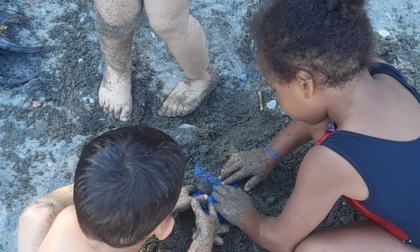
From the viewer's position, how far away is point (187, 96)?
237 cm

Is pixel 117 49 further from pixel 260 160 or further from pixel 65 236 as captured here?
pixel 65 236

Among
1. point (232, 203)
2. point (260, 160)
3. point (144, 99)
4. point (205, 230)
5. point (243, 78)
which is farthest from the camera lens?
point (243, 78)

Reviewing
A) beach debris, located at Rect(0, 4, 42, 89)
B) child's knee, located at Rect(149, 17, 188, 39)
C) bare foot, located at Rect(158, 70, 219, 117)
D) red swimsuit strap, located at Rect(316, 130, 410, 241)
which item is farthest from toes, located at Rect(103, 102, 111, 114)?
red swimsuit strap, located at Rect(316, 130, 410, 241)

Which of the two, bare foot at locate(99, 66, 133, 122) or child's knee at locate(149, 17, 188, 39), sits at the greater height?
child's knee at locate(149, 17, 188, 39)

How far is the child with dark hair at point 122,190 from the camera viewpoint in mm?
1407

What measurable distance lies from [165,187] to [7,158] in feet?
3.28

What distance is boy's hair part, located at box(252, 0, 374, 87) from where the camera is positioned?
5.03 ft

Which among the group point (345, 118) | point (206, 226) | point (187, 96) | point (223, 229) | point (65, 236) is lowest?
point (223, 229)

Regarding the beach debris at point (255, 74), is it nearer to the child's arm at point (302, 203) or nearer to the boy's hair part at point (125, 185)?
the child's arm at point (302, 203)

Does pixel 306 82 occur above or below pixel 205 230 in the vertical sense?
above

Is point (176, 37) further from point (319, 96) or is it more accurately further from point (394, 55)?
point (394, 55)

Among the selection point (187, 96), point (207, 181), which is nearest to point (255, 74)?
point (187, 96)

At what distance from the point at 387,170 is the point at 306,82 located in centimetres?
35

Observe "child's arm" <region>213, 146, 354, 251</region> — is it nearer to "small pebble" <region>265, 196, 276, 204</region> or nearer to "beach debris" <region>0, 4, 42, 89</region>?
"small pebble" <region>265, 196, 276, 204</region>
